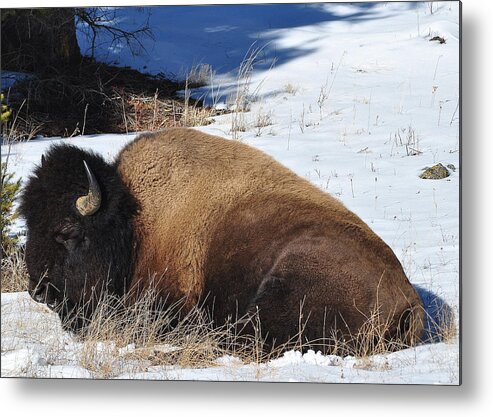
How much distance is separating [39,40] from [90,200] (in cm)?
116

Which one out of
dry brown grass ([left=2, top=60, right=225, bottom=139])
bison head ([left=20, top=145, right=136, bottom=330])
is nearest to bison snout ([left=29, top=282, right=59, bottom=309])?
bison head ([left=20, top=145, right=136, bottom=330])

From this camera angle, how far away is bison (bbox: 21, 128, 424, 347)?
15.4 ft

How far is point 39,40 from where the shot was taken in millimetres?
5402

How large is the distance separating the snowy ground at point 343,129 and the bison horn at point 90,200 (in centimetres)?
49

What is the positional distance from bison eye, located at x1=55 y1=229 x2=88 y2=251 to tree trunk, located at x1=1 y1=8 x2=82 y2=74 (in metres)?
1.07

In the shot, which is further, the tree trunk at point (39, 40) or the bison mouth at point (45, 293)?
the tree trunk at point (39, 40)

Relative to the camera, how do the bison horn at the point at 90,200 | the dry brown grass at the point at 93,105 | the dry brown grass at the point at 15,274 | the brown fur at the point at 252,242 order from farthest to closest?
the dry brown grass at the point at 93,105, the dry brown grass at the point at 15,274, the bison horn at the point at 90,200, the brown fur at the point at 252,242

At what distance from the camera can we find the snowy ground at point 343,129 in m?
4.79

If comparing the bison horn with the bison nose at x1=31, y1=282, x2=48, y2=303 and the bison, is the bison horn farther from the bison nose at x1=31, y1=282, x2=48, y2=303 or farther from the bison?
the bison nose at x1=31, y1=282, x2=48, y2=303

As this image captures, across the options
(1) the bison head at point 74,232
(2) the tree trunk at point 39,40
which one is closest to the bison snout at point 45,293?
(1) the bison head at point 74,232

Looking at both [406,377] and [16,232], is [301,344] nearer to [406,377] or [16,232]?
[406,377]

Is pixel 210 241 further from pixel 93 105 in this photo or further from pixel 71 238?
pixel 93 105

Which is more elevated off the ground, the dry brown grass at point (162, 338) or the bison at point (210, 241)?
the bison at point (210, 241)

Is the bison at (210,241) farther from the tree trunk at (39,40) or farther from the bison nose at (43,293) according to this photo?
the tree trunk at (39,40)
